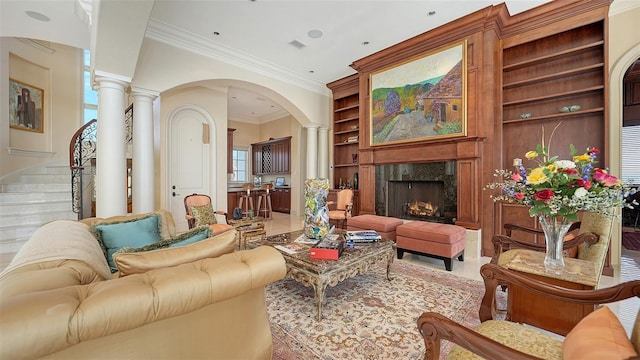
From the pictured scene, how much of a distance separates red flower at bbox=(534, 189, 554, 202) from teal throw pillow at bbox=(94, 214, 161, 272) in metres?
2.84

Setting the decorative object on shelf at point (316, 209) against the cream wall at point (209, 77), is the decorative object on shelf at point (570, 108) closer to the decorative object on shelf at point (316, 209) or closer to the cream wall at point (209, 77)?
the decorative object on shelf at point (316, 209)

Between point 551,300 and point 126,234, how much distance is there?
300 centimetres

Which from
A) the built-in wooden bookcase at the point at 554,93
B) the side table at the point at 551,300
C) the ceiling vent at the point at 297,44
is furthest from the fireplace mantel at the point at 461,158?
the ceiling vent at the point at 297,44

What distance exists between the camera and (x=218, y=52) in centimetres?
441

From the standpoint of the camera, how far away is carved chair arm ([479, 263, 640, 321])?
3.79 feet

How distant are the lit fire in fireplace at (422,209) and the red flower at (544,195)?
122 inches

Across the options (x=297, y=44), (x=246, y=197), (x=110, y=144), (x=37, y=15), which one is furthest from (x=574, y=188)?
(x=246, y=197)

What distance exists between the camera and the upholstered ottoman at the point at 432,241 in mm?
3170

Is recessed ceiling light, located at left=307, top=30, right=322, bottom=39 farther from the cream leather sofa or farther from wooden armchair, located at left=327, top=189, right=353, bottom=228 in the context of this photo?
the cream leather sofa

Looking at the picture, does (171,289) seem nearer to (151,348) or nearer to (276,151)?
(151,348)

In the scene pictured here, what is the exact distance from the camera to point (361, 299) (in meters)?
2.40

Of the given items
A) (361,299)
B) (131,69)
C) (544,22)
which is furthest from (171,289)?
(544,22)

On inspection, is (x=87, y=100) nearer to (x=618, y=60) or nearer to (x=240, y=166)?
(x=240, y=166)

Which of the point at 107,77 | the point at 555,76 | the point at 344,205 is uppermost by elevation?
the point at 555,76
